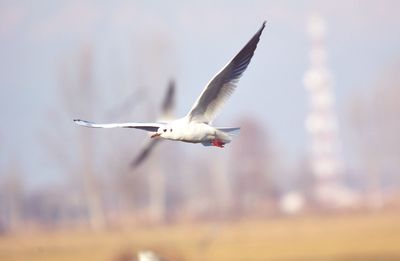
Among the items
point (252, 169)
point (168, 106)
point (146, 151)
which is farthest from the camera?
point (252, 169)

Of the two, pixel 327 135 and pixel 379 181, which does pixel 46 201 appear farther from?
pixel 327 135

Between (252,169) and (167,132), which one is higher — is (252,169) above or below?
above

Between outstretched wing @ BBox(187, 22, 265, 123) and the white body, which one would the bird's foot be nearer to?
the white body

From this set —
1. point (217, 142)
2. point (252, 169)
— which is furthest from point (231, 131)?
point (252, 169)

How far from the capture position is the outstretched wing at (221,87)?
888cm

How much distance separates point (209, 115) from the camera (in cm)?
912

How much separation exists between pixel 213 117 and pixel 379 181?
133 ft

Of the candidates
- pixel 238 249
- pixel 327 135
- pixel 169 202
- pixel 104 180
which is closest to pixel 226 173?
pixel 169 202

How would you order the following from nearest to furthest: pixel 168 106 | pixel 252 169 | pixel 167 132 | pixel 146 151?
pixel 167 132, pixel 146 151, pixel 168 106, pixel 252 169

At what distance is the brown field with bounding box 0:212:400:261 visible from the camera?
19669mm

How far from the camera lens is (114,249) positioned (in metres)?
21.1

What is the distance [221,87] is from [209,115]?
0.28 metres

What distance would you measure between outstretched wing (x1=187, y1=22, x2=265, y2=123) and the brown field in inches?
339

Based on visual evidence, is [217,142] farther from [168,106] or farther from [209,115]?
[168,106]
